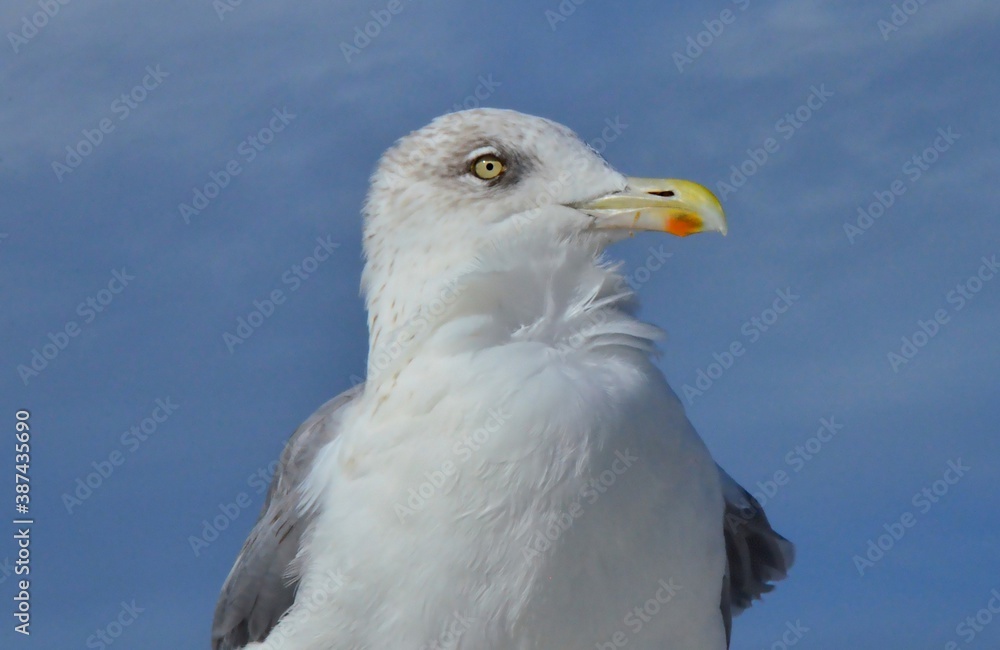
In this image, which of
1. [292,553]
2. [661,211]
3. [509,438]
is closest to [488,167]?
[661,211]

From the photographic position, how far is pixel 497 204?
4383 millimetres

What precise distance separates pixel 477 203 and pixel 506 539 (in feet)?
3.99

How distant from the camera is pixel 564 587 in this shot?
405 cm

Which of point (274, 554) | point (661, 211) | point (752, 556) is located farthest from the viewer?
point (752, 556)

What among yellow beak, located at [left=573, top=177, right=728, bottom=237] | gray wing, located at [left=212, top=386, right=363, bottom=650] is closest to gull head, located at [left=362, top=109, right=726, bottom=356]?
yellow beak, located at [left=573, top=177, right=728, bottom=237]

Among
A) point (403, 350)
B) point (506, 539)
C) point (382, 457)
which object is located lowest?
point (506, 539)

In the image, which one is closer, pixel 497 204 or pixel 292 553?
pixel 497 204

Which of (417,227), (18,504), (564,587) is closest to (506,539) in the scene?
(564,587)

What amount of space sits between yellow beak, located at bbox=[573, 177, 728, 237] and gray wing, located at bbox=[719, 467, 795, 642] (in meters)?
1.39

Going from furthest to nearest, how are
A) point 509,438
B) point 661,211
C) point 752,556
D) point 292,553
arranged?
point 752,556 < point 292,553 < point 661,211 < point 509,438

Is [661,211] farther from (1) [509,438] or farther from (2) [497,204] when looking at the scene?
(1) [509,438]

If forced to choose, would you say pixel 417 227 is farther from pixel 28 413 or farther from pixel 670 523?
pixel 28 413

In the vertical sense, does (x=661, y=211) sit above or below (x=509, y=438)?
above

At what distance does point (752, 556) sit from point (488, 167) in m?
2.25
